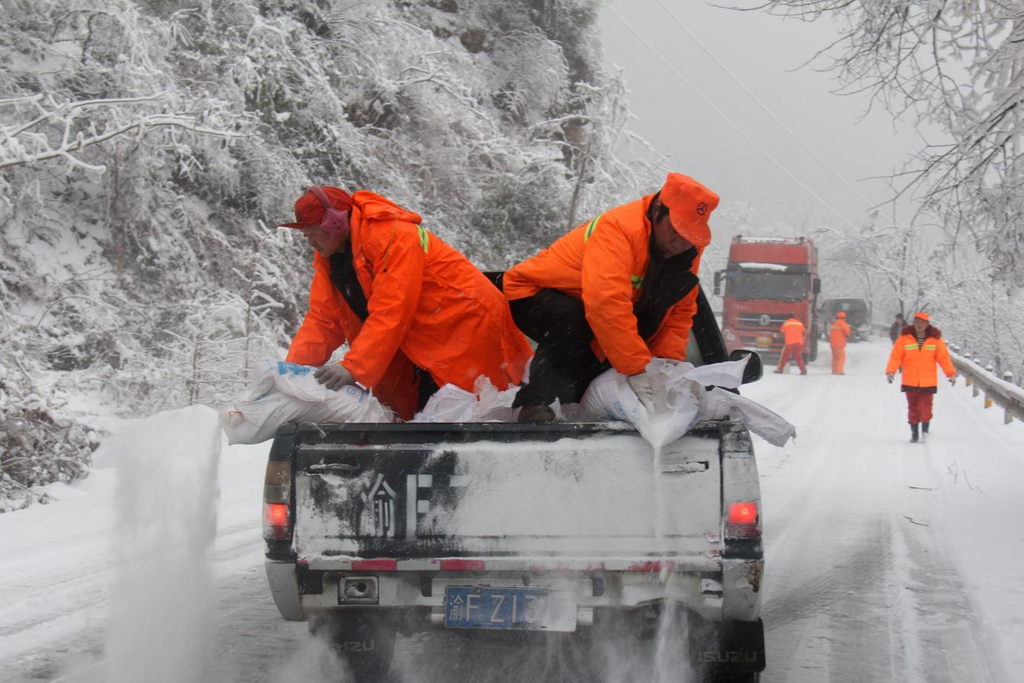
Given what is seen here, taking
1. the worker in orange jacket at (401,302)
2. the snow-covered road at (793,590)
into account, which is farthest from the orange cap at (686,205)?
the snow-covered road at (793,590)

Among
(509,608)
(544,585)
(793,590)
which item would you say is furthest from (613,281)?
(793,590)

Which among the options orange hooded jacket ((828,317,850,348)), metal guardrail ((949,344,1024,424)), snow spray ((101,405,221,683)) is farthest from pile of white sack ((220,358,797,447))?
orange hooded jacket ((828,317,850,348))

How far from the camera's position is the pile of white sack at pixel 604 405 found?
11.7 ft

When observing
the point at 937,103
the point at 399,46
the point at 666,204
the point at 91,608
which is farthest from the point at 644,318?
the point at 399,46

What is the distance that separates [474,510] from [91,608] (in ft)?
8.11

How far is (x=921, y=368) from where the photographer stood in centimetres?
1202

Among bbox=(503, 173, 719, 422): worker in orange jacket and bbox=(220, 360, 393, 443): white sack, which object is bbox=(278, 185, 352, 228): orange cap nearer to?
bbox=(220, 360, 393, 443): white sack

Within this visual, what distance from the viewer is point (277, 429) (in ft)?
12.4

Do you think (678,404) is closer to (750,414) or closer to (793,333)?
(750,414)

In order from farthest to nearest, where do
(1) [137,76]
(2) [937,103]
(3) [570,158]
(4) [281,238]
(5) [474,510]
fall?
(3) [570,158] < (4) [281,238] < (1) [137,76] < (2) [937,103] < (5) [474,510]

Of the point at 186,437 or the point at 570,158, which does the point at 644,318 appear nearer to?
the point at 186,437

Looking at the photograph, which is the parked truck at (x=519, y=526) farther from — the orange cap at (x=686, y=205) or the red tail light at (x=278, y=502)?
the orange cap at (x=686, y=205)

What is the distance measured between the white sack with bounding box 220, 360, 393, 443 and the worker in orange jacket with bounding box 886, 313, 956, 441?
9877mm

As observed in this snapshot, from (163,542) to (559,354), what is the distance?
1915 mm
